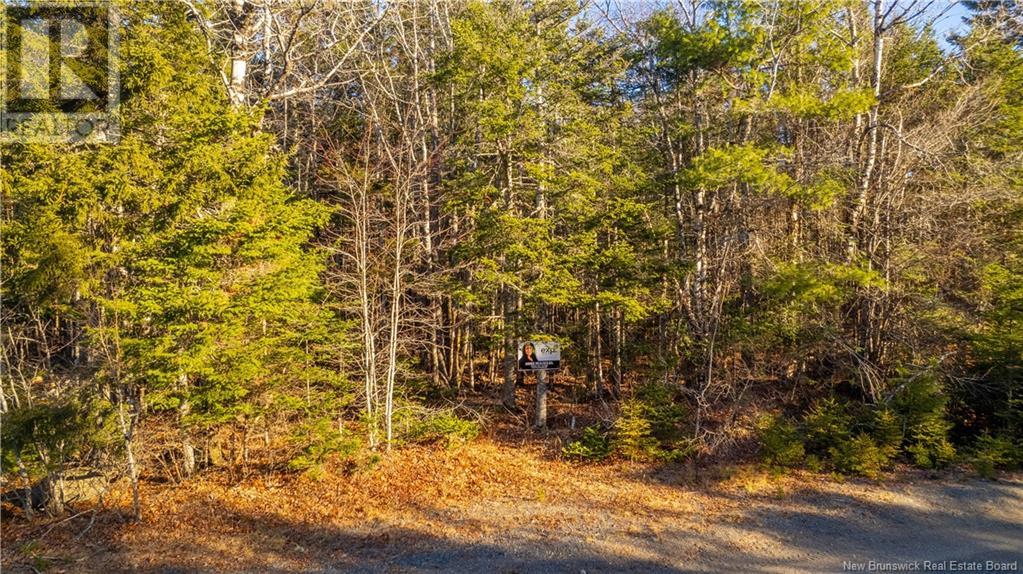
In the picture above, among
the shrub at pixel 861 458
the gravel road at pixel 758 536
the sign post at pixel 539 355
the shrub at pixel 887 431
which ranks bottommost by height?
the gravel road at pixel 758 536

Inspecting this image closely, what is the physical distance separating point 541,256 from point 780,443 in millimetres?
6012

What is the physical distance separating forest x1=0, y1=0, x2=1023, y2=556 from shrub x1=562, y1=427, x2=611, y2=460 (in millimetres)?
58

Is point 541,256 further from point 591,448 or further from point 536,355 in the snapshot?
point 591,448

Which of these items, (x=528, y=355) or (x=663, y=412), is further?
(x=528, y=355)

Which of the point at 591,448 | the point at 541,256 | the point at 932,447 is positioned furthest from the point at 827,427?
the point at 541,256

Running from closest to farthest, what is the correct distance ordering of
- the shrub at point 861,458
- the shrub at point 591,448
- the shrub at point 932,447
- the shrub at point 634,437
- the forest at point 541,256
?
the forest at point 541,256 → the shrub at point 861,458 → the shrub at point 932,447 → the shrub at point 634,437 → the shrub at point 591,448

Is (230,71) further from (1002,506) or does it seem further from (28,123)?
(1002,506)

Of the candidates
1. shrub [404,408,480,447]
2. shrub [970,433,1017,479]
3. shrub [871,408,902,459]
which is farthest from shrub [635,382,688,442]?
shrub [970,433,1017,479]

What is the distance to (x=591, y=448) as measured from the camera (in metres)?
11.2

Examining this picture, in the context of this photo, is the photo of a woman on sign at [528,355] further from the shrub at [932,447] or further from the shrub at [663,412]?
the shrub at [932,447]

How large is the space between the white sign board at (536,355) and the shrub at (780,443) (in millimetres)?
4445

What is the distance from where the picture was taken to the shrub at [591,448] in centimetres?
1113

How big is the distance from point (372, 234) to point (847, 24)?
13212 millimetres

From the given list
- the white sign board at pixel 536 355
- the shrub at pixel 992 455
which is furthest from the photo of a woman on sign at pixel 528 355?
the shrub at pixel 992 455
